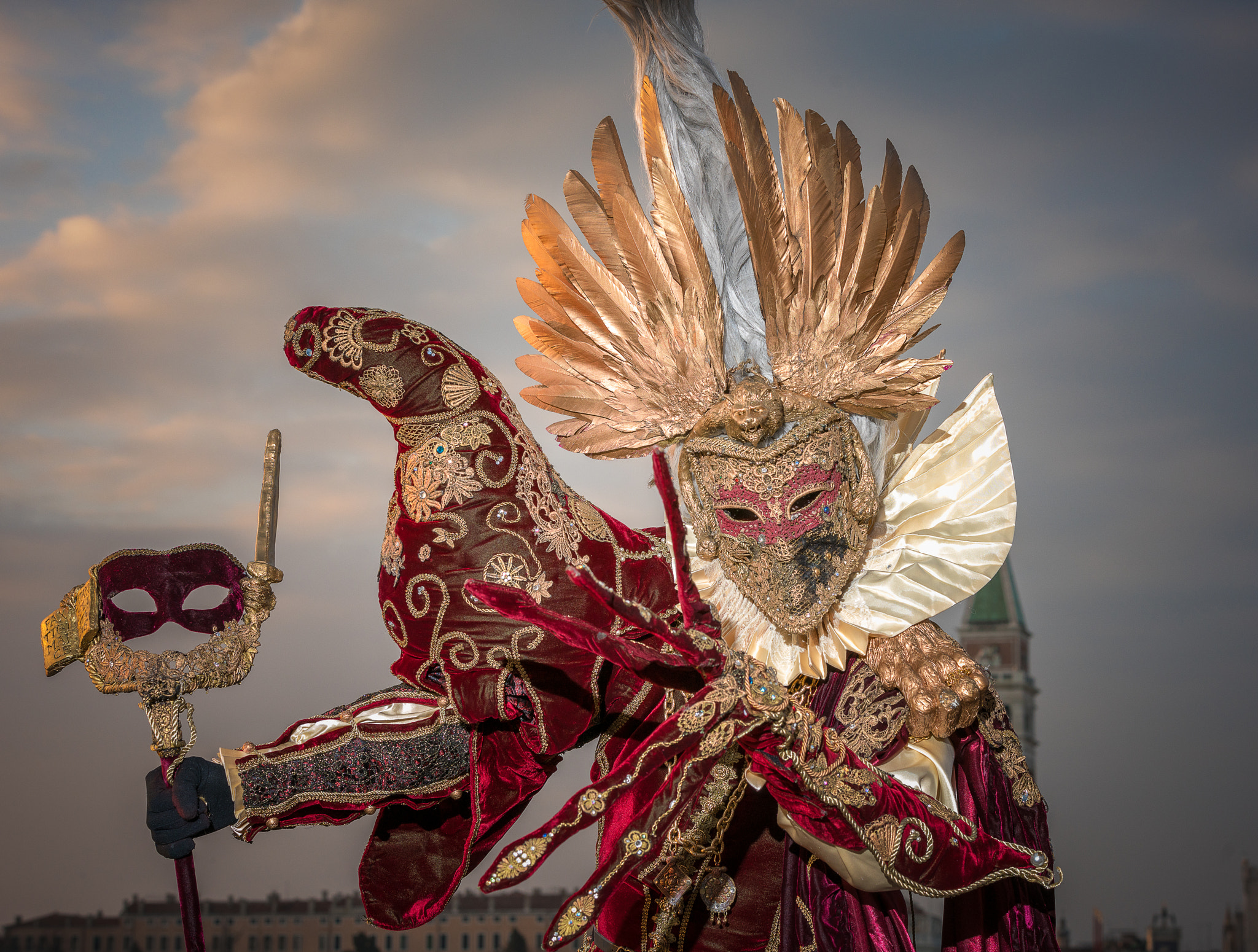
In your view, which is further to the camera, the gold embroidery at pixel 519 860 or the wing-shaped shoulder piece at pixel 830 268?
the wing-shaped shoulder piece at pixel 830 268

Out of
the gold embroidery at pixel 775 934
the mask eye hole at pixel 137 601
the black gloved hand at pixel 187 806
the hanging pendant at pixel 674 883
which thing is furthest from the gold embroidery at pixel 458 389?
the gold embroidery at pixel 775 934

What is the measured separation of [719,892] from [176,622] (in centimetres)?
139

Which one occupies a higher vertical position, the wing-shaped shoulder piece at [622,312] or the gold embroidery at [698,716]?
the wing-shaped shoulder piece at [622,312]

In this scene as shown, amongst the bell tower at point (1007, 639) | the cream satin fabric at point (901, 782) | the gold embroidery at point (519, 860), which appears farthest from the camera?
the bell tower at point (1007, 639)

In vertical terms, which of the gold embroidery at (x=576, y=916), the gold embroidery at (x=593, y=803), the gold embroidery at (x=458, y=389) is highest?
the gold embroidery at (x=458, y=389)

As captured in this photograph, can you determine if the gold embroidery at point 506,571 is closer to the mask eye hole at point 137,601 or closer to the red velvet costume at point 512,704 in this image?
the red velvet costume at point 512,704

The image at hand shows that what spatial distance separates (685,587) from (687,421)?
2.38ft

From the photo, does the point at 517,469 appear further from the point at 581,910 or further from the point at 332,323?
the point at 581,910

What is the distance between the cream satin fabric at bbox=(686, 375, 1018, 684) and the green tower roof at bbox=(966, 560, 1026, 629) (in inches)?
130

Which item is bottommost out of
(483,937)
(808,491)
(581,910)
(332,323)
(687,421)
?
(483,937)

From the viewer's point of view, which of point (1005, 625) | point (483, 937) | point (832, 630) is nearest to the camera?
point (832, 630)

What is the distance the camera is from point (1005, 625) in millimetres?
5781

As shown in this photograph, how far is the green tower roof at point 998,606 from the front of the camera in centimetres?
573

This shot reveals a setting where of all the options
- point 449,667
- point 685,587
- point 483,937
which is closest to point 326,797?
point 449,667
